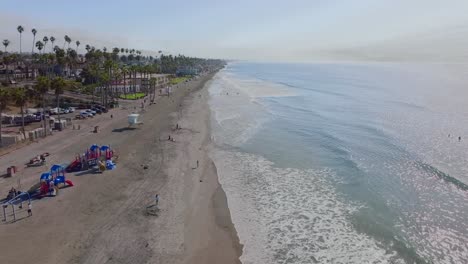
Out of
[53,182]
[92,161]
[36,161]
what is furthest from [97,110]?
[53,182]

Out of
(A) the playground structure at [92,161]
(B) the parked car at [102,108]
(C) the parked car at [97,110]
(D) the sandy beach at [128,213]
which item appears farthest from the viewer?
(B) the parked car at [102,108]

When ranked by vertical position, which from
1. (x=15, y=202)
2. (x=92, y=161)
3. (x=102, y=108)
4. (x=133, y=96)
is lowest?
(x=15, y=202)

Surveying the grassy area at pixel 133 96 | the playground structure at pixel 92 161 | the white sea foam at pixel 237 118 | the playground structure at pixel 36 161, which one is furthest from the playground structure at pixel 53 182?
the grassy area at pixel 133 96

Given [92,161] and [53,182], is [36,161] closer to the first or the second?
[92,161]

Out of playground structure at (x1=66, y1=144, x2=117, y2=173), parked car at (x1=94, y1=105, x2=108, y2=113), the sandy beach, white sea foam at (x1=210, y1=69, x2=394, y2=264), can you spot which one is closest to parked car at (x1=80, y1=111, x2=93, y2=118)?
parked car at (x1=94, y1=105, x2=108, y2=113)

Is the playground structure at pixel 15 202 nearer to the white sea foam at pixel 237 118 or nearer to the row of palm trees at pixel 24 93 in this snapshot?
the row of palm trees at pixel 24 93

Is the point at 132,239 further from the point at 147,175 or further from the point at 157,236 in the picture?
the point at 147,175
